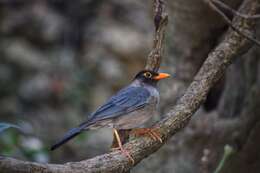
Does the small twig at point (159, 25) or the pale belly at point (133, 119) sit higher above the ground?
the small twig at point (159, 25)

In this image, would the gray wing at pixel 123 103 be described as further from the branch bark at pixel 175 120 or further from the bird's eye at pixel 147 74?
the branch bark at pixel 175 120

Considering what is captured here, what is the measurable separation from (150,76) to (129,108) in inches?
18.0

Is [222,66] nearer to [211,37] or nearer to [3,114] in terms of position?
[211,37]

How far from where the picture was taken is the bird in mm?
5422

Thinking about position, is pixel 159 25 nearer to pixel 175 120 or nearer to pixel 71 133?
pixel 175 120

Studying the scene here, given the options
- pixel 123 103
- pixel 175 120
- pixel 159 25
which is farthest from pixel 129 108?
pixel 159 25

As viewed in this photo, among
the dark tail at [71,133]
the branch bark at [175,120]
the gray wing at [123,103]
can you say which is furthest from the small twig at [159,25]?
the dark tail at [71,133]

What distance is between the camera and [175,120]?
5.02 meters

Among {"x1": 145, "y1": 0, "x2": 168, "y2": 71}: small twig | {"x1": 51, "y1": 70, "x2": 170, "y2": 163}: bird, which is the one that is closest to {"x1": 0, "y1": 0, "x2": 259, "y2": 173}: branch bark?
{"x1": 51, "y1": 70, "x2": 170, "y2": 163}: bird

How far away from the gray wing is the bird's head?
0.34ft

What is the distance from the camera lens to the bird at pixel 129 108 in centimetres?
542

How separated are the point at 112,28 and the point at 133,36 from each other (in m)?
0.43

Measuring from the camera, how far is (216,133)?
697 centimetres

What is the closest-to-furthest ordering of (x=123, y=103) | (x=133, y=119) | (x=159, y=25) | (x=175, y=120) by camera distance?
(x=175, y=120)
(x=159, y=25)
(x=133, y=119)
(x=123, y=103)
